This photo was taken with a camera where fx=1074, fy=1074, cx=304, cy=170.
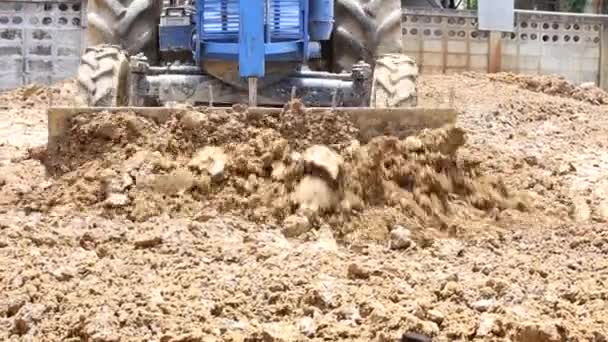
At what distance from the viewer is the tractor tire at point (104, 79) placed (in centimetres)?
672

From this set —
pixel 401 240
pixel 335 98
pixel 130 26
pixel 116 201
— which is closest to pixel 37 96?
pixel 130 26

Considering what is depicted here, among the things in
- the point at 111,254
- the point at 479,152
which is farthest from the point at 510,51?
the point at 111,254

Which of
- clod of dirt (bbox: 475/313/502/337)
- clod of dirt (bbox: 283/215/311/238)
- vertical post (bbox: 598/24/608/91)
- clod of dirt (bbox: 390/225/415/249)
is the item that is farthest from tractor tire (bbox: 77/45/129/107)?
vertical post (bbox: 598/24/608/91)

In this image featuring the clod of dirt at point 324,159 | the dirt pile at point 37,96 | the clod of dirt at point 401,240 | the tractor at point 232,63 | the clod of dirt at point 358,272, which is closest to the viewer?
the clod of dirt at point 358,272

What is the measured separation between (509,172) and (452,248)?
6.36ft

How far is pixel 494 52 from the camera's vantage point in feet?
40.7

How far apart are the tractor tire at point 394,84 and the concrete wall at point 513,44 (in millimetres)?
5078

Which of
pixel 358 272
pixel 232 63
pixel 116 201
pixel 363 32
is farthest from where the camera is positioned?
pixel 363 32

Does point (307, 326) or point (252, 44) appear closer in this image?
point (307, 326)

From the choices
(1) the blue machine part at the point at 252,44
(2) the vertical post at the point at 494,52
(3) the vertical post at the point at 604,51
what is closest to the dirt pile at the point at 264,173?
(1) the blue machine part at the point at 252,44

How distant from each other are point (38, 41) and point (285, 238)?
7067 mm

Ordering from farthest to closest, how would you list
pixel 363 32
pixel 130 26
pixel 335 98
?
pixel 363 32
pixel 130 26
pixel 335 98

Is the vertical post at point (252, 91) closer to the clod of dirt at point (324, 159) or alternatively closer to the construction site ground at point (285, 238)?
the construction site ground at point (285, 238)

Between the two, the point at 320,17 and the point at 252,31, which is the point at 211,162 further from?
the point at 320,17
